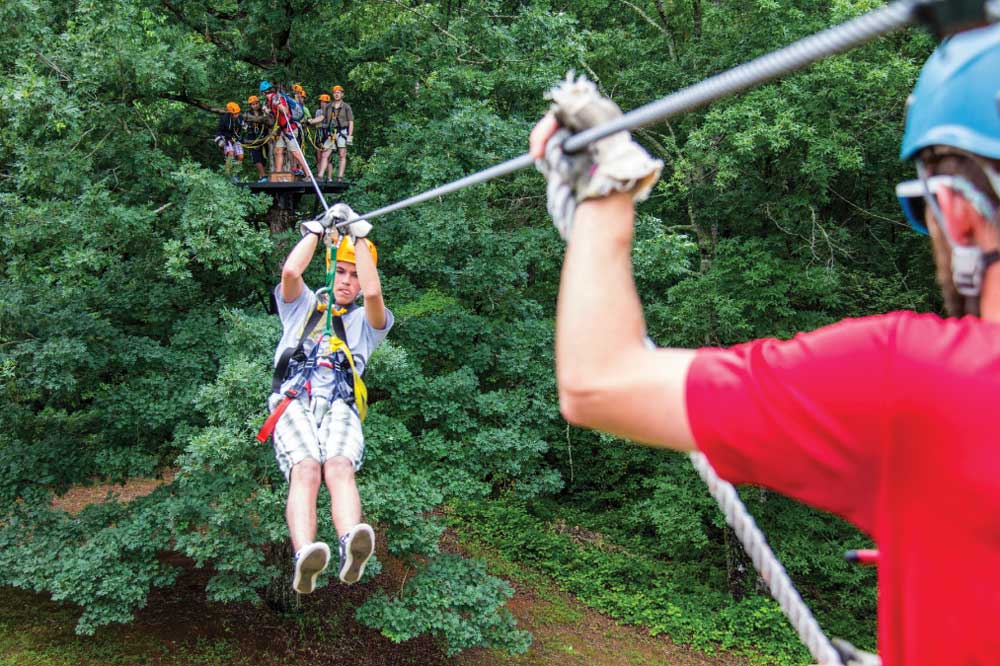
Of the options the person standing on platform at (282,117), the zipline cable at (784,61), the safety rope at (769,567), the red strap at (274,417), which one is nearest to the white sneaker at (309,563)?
the red strap at (274,417)

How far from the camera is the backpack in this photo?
9.65m

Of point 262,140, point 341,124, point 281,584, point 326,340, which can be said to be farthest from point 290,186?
point 281,584

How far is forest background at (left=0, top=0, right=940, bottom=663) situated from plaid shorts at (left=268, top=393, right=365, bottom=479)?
8.95 feet

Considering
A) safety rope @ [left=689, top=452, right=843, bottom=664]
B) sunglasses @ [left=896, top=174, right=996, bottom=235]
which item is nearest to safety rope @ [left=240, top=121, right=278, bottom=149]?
safety rope @ [left=689, top=452, right=843, bottom=664]

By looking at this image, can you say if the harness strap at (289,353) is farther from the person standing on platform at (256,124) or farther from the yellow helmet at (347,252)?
the person standing on platform at (256,124)

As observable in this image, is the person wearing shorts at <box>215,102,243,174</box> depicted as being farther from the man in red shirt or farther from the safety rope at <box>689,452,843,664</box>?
the man in red shirt

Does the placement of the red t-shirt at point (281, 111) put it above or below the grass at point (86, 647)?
above

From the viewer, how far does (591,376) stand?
120 cm

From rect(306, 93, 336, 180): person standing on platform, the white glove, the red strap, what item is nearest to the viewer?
the white glove

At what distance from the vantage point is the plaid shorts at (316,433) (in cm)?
536

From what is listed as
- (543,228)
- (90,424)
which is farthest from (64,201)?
(543,228)

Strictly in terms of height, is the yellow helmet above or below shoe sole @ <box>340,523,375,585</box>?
above

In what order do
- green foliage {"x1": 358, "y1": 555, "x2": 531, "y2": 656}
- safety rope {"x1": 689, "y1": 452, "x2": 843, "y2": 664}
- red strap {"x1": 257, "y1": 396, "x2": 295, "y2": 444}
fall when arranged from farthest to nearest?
green foliage {"x1": 358, "y1": 555, "x2": 531, "y2": 656}
red strap {"x1": 257, "y1": 396, "x2": 295, "y2": 444}
safety rope {"x1": 689, "y1": 452, "x2": 843, "y2": 664}

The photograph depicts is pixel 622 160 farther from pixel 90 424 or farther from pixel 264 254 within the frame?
pixel 90 424
